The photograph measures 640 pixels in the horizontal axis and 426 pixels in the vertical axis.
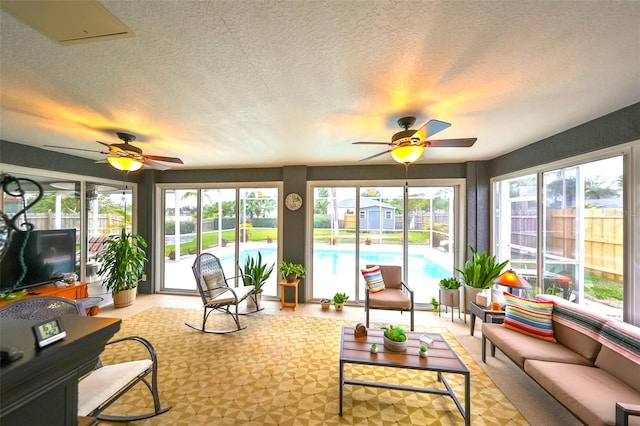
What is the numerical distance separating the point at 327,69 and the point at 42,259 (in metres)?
4.40

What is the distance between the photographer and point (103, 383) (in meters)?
1.72

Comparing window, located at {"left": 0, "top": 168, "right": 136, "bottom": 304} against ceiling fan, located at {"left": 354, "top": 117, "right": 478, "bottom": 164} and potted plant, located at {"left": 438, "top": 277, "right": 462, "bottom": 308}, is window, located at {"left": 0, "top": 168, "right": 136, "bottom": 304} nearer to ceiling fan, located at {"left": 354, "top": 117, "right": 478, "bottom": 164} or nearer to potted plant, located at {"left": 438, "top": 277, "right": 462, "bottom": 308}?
ceiling fan, located at {"left": 354, "top": 117, "right": 478, "bottom": 164}

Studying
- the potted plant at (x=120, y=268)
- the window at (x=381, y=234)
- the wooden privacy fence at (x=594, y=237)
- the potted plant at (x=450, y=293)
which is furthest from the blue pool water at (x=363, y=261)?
the potted plant at (x=120, y=268)

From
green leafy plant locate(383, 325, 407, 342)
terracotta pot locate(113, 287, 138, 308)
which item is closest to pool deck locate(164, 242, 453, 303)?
terracotta pot locate(113, 287, 138, 308)

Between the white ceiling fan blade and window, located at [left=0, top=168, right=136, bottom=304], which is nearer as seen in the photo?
the white ceiling fan blade

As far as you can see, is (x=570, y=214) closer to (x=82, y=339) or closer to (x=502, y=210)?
(x=502, y=210)

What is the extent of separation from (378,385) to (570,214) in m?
2.85

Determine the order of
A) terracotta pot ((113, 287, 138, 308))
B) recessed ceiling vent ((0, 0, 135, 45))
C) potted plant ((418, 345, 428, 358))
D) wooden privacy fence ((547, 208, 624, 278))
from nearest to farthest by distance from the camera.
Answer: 1. recessed ceiling vent ((0, 0, 135, 45))
2. potted plant ((418, 345, 428, 358))
3. wooden privacy fence ((547, 208, 624, 278))
4. terracotta pot ((113, 287, 138, 308))

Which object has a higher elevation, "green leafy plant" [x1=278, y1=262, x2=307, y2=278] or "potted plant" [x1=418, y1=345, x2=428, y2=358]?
"green leafy plant" [x1=278, y1=262, x2=307, y2=278]

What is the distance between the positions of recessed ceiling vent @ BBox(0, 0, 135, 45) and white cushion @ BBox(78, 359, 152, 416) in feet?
6.85

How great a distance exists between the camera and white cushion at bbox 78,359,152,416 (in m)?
1.55

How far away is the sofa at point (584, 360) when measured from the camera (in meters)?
1.60

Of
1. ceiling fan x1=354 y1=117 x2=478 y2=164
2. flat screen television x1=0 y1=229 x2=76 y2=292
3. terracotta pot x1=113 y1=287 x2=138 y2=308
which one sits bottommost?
terracotta pot x1=113 y1=287 x2=138 y2=308

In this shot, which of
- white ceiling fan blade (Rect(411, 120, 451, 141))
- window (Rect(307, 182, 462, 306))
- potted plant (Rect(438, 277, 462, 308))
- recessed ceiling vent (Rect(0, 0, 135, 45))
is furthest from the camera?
window (Rect(307, 182, 462, 306))
